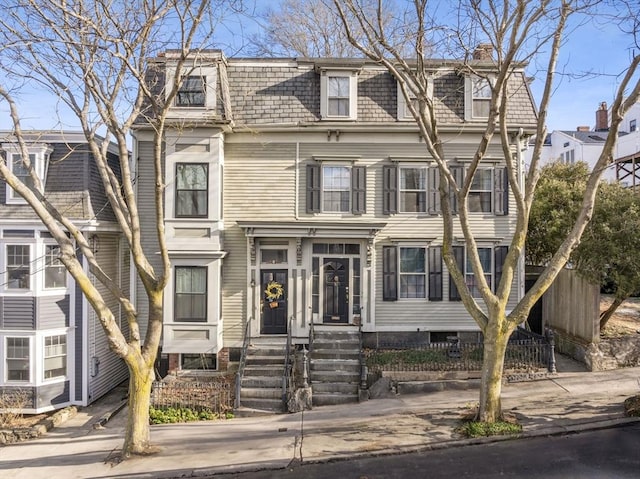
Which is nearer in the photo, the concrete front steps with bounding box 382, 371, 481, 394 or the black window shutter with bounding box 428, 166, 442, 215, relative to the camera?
the concrete front steps with bounding box 382, 371, 481, 394

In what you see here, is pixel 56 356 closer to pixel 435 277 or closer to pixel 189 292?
pixel 189 292

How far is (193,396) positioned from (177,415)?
0.63 m

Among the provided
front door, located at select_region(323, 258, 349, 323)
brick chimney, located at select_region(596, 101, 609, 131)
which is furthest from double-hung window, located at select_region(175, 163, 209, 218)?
brick chimney, located at select_region(596, 101, 609, 131)

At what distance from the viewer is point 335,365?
520 inches

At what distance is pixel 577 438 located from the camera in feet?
29.3

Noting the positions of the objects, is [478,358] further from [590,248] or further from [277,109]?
[277,109]

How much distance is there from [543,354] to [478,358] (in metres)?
1.72

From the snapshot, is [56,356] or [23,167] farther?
[23,167]

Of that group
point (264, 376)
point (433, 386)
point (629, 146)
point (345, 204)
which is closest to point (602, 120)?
point (629, 146)

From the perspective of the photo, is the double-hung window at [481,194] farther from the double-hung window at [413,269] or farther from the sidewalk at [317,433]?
the sidewalk at [317,433]

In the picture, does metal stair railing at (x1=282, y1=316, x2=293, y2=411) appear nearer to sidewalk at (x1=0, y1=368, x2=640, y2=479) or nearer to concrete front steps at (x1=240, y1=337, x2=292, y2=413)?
concrete front steps at (x1=240, y1=337, x2=292, y2=413)

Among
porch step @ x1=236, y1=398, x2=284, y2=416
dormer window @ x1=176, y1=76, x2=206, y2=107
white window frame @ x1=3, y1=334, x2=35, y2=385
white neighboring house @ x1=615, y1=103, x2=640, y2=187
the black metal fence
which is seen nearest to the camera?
porch step @ x1=236, y1=398, x2=284, y2=416

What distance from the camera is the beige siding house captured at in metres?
14.7

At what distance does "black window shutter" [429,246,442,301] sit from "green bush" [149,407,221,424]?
23.8ft
